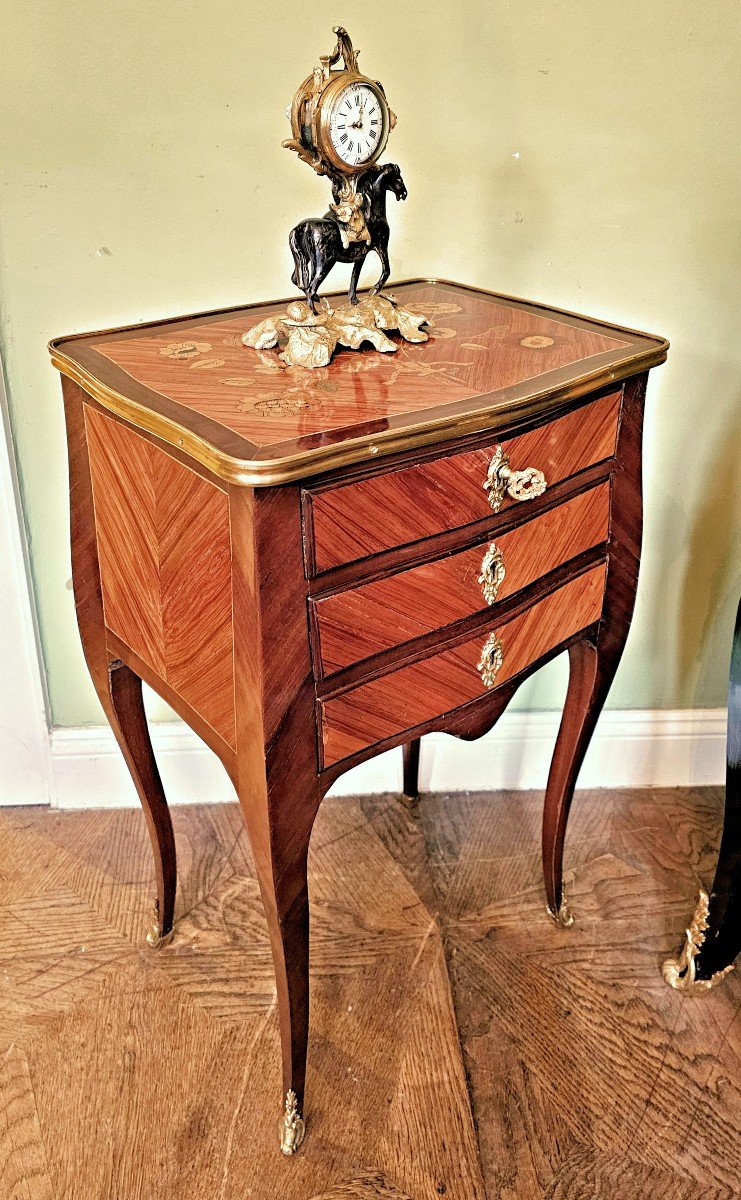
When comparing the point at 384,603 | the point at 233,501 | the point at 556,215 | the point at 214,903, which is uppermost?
the point at 556,215

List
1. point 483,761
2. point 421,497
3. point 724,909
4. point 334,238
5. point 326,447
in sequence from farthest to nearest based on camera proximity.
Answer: point 483,761, point 724,909, point 334,238, point 421,497, point 326,447

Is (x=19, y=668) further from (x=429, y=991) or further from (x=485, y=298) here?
(x=485, y=298)

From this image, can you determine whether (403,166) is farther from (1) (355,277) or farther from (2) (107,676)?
(2) (107,676)

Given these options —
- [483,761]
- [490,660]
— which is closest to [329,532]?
[490,660]

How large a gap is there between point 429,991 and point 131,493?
0.81m

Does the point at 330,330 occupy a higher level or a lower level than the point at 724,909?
higher

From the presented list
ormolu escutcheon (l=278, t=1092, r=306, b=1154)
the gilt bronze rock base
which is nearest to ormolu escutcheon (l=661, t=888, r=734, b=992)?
ormolu escutcheon (l=278, t=1092, r=306, b=1154)

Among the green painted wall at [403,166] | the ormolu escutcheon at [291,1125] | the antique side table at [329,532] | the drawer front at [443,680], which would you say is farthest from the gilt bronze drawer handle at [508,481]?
the ormolu escutcheon at [291,1125]

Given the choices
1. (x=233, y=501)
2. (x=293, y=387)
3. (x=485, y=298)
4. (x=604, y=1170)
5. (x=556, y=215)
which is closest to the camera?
(x=233, y=501)

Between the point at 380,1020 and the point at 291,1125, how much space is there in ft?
0.70

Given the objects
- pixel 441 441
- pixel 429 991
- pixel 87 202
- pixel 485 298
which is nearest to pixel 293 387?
pixel 441 441

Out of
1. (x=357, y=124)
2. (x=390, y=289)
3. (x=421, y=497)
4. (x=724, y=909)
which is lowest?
(x=724, y=909)

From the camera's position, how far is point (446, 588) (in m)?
1.00

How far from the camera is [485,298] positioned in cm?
132
